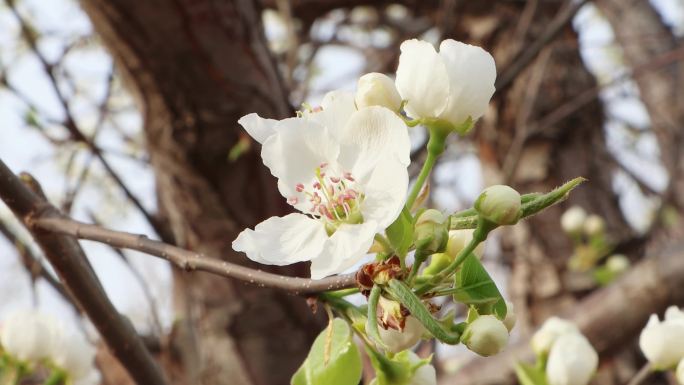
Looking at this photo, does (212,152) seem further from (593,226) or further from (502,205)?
(593,226)

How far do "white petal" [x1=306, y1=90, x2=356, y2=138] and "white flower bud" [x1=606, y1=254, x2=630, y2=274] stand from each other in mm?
1391

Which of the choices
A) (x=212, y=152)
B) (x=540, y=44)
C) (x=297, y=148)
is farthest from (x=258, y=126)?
(x=540, y=44)

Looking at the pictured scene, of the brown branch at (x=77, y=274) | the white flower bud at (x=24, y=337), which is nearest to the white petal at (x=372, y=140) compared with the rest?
the brown branch at (x=77, y=274)

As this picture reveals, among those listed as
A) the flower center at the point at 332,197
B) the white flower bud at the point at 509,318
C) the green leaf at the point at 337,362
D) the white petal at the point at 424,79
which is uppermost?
the white petal at the point at 424,79

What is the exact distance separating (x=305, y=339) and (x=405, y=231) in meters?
0.76

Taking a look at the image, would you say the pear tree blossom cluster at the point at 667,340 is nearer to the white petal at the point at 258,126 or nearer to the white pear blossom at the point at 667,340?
the white pear blossom at the point at 667,340

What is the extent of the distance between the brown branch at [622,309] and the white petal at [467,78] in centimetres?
83

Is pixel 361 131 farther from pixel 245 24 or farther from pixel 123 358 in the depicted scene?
pixel 245 24

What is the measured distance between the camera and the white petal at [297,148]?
0.48 metres

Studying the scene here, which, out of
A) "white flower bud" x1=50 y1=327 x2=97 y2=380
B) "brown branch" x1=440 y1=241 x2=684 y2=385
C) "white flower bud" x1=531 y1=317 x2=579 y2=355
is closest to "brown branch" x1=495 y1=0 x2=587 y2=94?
"brown branch" x1=440 y1=241 x2=684 y2=385

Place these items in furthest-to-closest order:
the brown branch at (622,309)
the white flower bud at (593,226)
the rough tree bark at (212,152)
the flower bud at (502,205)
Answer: the white flower bud at (593,226) < the brown branch at (622,309) < the rough tree bark at (212,152) < the flower bud at (502,205)

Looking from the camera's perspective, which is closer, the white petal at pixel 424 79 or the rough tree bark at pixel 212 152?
the white petal at pixel 424 79

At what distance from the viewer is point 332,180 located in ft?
1.64

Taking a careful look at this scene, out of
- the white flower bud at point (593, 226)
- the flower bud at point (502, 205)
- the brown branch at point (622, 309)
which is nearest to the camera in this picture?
the flower bud at point (502, 205)
